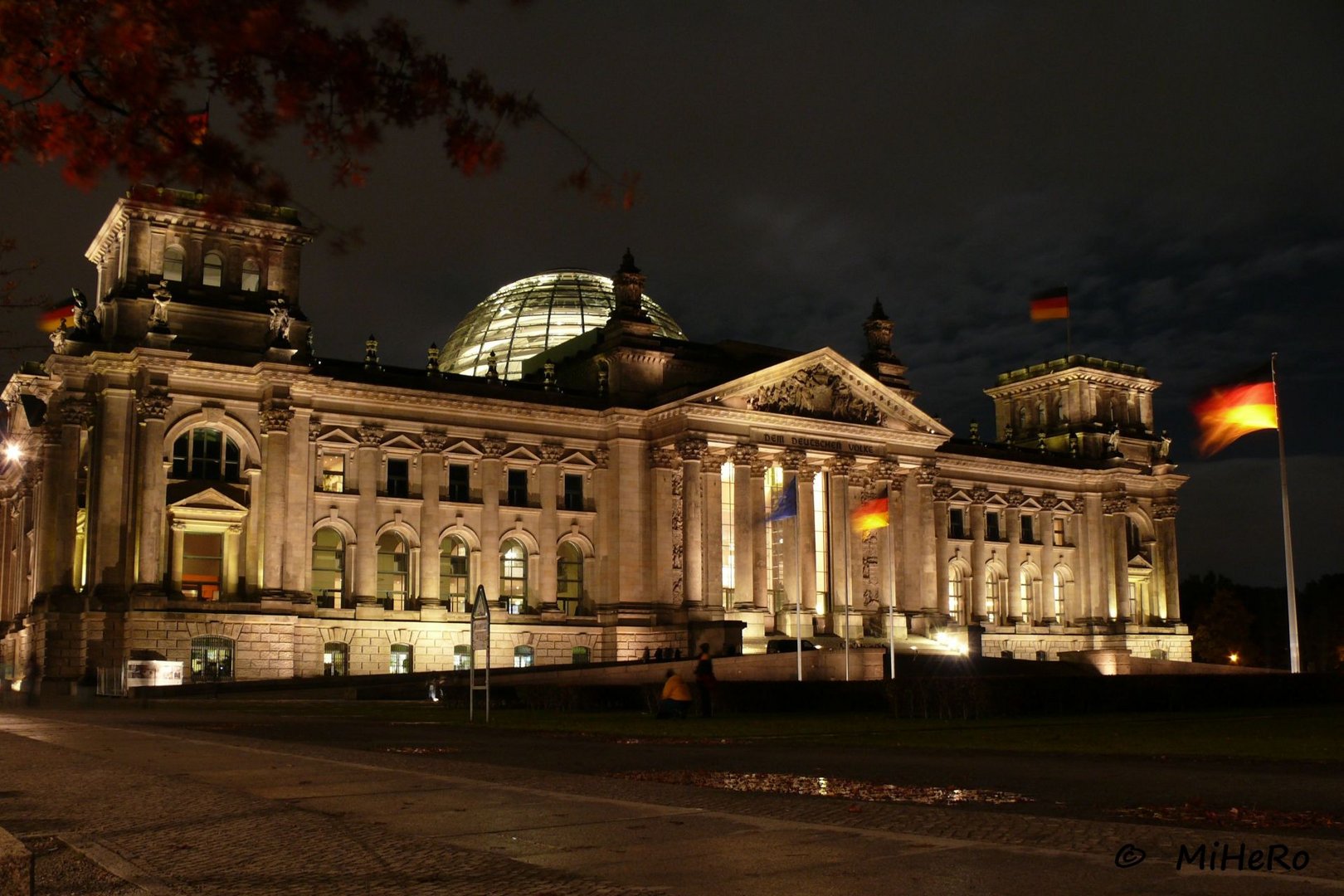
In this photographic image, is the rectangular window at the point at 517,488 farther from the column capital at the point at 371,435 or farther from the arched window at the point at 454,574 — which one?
the column capital at the point at 371,435

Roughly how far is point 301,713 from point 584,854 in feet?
108

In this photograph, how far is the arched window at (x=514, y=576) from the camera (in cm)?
7900

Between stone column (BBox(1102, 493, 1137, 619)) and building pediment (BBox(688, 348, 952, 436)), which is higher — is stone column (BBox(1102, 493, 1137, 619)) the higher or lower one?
the lower one

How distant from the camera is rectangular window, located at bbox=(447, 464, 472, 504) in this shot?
259 ft

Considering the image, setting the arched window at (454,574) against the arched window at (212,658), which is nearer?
the arched window at (212,658)

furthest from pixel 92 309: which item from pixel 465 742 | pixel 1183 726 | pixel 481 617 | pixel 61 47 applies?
pixel 61 47

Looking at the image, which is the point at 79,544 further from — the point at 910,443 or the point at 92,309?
the point at 910,443

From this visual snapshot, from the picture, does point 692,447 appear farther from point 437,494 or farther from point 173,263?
point 173,263

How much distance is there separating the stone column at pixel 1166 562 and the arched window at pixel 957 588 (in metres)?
18.8

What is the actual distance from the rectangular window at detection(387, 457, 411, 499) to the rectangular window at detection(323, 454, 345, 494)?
2.71 m

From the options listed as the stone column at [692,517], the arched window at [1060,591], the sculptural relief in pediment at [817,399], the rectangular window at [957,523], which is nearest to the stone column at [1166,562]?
the arched window at [1060,591]

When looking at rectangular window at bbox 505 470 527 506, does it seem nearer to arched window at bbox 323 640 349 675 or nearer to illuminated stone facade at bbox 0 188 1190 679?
illuminated stone facade at bbox 0 188 1190 679

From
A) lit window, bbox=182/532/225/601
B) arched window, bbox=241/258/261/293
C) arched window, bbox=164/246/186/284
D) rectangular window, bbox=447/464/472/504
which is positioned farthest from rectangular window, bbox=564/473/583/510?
arched window, bbox=164/246/186/284

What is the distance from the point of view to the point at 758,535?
82.1 metres
